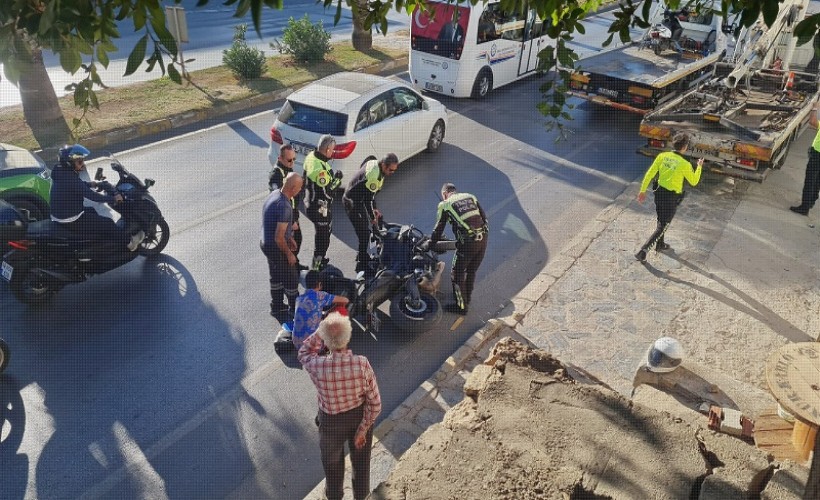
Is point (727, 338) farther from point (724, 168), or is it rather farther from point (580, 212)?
point (724, 168)

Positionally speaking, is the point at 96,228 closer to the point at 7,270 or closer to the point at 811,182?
the point at 7,270

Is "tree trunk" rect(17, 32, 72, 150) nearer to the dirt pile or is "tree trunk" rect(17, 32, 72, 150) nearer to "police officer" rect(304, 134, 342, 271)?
"police officer" rect(304, 134, 342, 271)

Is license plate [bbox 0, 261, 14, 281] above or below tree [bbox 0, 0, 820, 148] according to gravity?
below

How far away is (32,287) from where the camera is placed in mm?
6699

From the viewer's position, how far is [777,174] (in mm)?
11555

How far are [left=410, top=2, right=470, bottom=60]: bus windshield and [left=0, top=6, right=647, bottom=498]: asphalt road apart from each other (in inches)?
173

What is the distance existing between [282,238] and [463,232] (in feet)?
6.29

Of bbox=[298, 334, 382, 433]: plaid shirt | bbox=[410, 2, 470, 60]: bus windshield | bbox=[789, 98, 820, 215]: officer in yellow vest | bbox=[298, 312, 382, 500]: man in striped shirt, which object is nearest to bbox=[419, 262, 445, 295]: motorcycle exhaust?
bbox=[298, 312, 382, 500]: man in striped shirt

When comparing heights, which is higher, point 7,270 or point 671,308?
point 7,270

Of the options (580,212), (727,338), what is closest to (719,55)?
(580,212)

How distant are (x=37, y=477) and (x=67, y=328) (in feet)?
6.79

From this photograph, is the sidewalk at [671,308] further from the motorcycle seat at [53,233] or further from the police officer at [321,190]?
the motorcycle seat at [53,233]

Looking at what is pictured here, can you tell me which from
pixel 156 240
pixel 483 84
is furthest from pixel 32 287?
pixel 483 84

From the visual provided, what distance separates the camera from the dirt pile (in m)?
3.99
